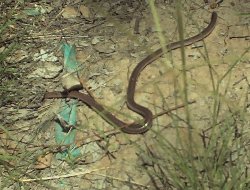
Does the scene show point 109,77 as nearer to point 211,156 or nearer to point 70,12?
point 70,12

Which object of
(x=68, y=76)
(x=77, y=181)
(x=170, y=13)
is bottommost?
(x=77, y=181)

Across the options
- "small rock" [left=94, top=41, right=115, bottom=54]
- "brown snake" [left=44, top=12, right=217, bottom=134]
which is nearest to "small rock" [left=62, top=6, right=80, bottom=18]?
"small rock" [left=94, top=41, right=115, bottom=54]

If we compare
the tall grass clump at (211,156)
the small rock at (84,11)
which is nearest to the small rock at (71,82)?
the small rock at (84,11)

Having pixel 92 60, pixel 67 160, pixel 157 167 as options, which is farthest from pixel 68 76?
pixel 157 167

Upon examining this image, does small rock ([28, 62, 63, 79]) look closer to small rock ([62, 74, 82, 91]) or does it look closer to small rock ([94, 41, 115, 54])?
small rock ([62, 74, 82, 91])

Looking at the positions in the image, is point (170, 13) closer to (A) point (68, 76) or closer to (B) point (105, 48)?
(B) point (105, 48)

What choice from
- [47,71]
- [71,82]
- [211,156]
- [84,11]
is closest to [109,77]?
[71,82]
